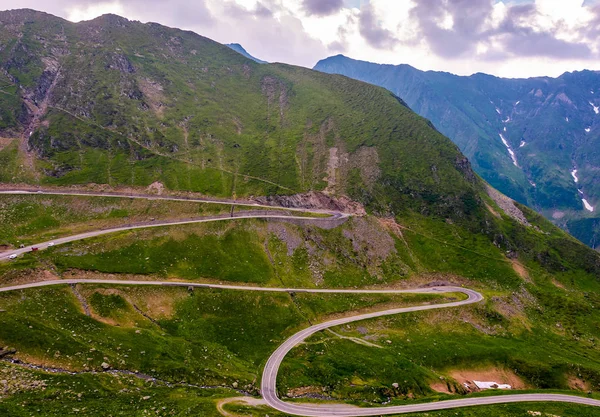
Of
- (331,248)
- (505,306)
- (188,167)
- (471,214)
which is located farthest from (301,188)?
(505,306)

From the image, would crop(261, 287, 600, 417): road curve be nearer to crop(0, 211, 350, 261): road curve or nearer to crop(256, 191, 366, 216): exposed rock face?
crop(0, 211, 350, 261): road curve

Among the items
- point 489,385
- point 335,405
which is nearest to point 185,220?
point 335,405

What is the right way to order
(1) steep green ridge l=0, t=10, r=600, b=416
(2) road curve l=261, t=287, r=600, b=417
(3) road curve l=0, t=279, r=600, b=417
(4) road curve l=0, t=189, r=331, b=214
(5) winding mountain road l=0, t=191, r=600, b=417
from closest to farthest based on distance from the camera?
(2) road curve l=261, t=287, r=600, b=417
(3) road curve l=0, t=279, r=600, b=417
(5) winding mountain road l=0, t=191, r=600, b=417
(1) steep green ridge l=0, t=10, r=600, b=416
(4) road curve l=0, t=189, r=331, b=214

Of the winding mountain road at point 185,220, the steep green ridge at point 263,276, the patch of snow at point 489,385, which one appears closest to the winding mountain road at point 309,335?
the winding mountain road at point 185,220

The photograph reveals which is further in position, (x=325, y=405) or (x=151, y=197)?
(x=151, y=197)

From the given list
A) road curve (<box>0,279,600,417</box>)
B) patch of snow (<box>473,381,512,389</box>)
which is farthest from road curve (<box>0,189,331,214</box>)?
patch of snow (<box>473,381,512,389</box>)

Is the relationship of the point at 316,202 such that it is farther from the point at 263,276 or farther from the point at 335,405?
the point at 335,405

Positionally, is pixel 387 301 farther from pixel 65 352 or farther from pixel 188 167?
pixel 188 167

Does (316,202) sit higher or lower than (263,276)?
higher

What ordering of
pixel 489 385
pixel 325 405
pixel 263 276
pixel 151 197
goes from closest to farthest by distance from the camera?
pixel 325 405 → pixel 489 385 → pixel 263 276 → pixel 151 197

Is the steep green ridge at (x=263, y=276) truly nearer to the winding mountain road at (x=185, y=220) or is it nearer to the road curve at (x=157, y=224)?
the road curve at (x=157, y=224)
